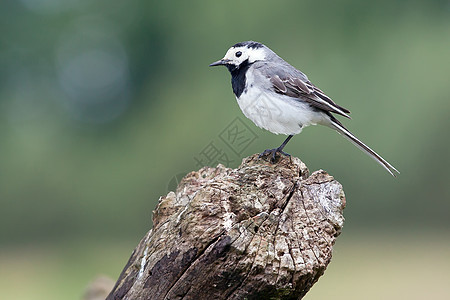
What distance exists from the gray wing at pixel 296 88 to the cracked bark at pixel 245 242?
1462 mm

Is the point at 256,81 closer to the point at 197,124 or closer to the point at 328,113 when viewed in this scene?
the point at 328,113

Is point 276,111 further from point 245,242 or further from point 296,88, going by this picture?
point 245,242

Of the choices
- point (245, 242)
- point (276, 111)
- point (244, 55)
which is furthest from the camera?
point (244, 55)

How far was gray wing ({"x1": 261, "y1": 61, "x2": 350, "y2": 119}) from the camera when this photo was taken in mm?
4936

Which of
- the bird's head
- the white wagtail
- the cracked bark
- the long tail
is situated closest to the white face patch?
the bird's head

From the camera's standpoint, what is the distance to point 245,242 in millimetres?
3076

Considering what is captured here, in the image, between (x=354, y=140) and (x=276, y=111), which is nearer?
(x=354, y=140)

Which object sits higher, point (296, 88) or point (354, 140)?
point (296, 88)

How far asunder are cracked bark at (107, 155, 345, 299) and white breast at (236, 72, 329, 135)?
1.43 m

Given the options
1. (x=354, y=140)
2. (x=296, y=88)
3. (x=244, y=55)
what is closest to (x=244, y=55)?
(x=244, y=55)

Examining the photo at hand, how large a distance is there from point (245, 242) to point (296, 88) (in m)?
2.27

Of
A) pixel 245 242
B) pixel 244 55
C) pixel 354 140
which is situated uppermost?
pixel 244 55

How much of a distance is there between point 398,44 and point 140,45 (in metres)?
5.28

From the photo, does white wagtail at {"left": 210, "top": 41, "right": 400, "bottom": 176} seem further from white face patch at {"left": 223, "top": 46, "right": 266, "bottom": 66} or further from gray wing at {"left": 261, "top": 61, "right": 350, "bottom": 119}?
white face patch at {"left": 223, "top": 46, "right": 266, "bottom": 66}
